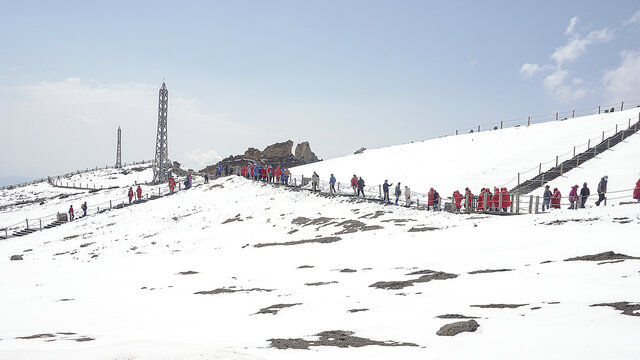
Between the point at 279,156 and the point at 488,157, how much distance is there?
4158 centimetres

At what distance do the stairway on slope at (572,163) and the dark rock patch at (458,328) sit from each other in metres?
28.7

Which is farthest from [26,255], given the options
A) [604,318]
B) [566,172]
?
[566,172]

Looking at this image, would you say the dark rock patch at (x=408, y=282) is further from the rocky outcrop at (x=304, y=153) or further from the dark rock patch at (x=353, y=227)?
the rocky outcrop at (x=304, y=153)

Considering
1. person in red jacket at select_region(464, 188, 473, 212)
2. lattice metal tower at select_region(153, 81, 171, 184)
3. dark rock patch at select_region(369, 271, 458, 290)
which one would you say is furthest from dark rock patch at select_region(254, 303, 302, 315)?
lattice metal tower at select_region(153, 81, 171, 184)

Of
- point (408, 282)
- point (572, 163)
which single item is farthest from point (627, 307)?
point (572, 163)

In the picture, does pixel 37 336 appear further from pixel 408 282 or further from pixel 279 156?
pixel 279 156

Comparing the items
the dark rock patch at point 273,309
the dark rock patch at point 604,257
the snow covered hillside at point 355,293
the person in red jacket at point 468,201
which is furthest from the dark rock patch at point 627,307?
the person in red jacket at point 468,201

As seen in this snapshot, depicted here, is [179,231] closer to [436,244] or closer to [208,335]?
[436,244]

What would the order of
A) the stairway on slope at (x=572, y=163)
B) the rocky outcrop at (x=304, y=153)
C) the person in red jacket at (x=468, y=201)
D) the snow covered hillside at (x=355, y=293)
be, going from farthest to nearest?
the rocky outcrop at (x=304, y=153), the stairway on slope at (x=572, y=163), the person in red jacket at (x=468, y=201), the snow covered hillside at (x=355, y=293)

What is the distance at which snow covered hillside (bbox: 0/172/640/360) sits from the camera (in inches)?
257

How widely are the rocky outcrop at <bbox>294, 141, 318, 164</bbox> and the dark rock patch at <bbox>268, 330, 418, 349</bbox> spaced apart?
73.5m

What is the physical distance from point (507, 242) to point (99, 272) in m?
17.7

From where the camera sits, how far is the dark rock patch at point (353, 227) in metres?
22.6

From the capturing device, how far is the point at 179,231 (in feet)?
105
